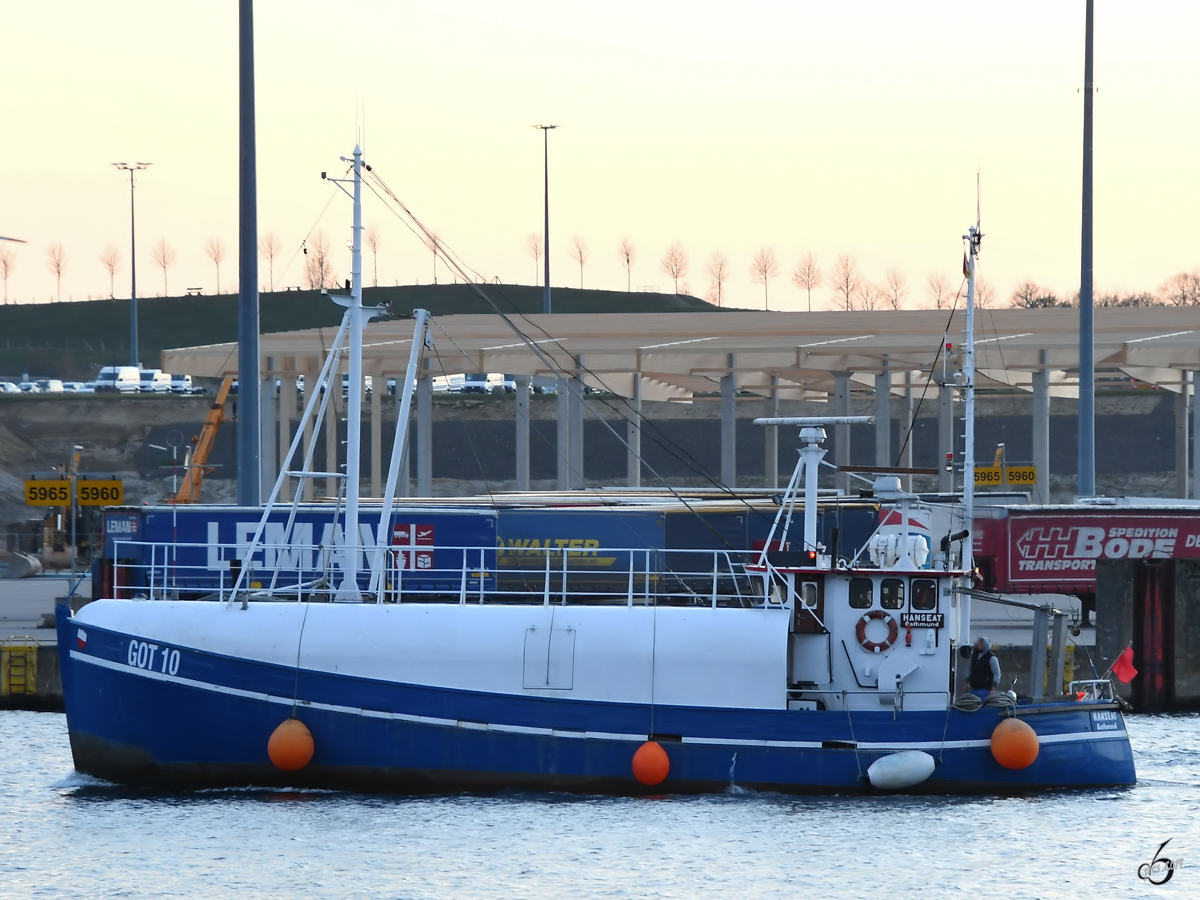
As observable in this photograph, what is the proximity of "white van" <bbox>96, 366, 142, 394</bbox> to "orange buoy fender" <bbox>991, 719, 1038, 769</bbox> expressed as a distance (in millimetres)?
84302

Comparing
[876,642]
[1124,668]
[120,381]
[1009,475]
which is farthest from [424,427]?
[120,381]

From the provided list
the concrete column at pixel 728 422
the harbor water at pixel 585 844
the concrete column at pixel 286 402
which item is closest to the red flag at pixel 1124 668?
the harbor water at pixel 585 844

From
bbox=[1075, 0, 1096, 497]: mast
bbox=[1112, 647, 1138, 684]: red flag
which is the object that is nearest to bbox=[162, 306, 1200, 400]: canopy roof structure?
bbox=[1075, 0, 1096, 497]: mast

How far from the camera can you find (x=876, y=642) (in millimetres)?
23781

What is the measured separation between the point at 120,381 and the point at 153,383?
2019mm

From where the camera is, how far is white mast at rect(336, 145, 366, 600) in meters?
24.2

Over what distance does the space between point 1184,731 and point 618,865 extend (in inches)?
545

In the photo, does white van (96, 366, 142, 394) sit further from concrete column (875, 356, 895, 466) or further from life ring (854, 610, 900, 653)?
life ring (854, 610, 900, 653)

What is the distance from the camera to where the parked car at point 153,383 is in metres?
99.7

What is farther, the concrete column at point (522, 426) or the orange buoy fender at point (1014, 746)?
the concrete column at point (522, 426)

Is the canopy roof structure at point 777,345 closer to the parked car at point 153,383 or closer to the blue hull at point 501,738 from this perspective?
the blue hull at point 501,738

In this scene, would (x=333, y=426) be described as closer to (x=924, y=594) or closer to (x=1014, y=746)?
(x=924, y=594)

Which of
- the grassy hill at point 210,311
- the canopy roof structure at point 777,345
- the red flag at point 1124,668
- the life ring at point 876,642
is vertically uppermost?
the grassy hill at point 210,311

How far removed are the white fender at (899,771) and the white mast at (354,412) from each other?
8055 mm
